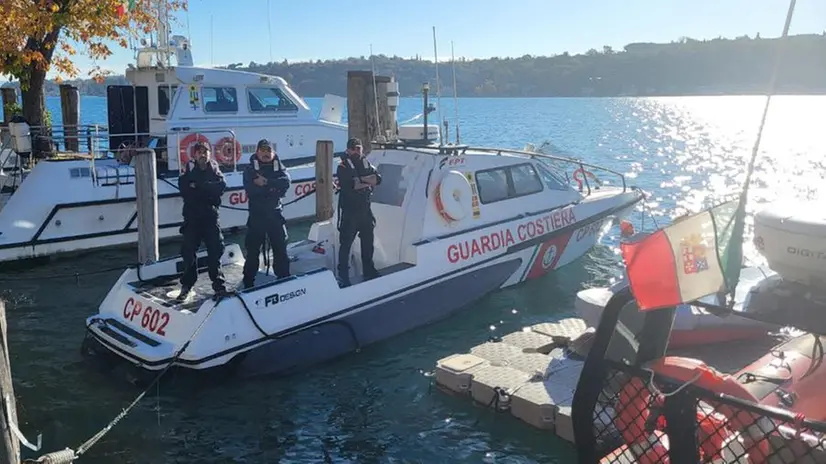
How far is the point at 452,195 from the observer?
374 inches

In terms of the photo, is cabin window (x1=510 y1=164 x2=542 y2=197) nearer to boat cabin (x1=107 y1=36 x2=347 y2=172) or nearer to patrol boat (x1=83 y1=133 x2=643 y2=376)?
patrol boat (x1=83 y1=133 x2=643 y2=376)

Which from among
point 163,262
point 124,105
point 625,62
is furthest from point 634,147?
point 625,62

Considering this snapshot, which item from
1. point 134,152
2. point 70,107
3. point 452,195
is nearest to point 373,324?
point 452,195

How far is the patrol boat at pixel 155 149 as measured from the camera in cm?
1305

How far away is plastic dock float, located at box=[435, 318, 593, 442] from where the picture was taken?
6719 mm

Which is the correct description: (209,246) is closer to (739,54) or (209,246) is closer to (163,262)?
(163,262)

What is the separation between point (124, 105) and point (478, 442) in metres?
12.9

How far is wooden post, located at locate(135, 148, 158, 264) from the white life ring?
430 cm

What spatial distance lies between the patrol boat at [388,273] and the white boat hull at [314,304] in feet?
0.04

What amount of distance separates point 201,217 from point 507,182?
4556mm

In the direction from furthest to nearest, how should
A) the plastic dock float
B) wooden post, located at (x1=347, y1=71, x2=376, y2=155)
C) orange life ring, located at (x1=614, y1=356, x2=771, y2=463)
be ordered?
wooden post, located at (x1=347, y1=71, x2=376, y2=155)
the plastic dock float
orange life ring, located at (x1=614, y1=356, x2=771, y2=463)

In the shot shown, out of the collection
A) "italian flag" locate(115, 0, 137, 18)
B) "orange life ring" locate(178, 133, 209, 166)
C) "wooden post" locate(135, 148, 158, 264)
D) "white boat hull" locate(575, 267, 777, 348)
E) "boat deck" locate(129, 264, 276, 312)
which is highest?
"italian flag" locate(115, 0, 137, 18)

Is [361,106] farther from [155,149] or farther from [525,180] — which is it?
[155,149]

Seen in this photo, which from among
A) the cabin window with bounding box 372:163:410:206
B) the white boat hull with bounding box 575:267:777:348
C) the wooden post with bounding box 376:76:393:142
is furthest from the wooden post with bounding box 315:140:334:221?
the white boat hull with bounding box 575:267:777:348
